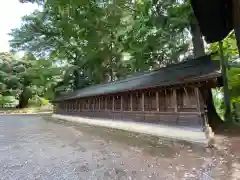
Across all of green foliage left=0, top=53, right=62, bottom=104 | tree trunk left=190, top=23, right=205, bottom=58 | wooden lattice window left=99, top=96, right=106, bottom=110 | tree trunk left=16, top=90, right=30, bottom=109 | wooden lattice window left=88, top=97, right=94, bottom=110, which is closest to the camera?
tree trunk left=190, top=23, right=205, bottom=58

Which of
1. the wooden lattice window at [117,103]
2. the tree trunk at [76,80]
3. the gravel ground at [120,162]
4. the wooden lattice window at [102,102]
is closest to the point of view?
the gravel ground at [120,162]

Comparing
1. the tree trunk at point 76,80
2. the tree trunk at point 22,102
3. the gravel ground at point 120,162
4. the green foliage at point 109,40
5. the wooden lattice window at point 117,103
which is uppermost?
the green foliage at point 109,40

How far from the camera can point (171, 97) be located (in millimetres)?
10648

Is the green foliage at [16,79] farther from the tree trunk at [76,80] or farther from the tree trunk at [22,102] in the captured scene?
the tree trunk at [76,80]

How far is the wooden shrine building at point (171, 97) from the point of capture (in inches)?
359

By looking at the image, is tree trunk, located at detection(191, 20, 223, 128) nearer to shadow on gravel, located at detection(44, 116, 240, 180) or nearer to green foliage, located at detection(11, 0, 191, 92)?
green foliage, located at detection(11, 0, 191, 92)

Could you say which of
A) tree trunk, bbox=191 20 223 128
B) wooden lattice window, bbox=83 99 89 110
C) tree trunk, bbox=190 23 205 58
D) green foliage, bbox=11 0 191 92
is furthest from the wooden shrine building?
wooden lattice window, bbox=83 99 89 110

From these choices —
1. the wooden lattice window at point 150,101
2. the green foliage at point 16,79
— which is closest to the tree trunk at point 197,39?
the wooden lattice window at point 150,101

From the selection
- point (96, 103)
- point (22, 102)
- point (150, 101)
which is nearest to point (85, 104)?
point (96, 103)

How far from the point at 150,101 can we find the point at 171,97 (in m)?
1.74

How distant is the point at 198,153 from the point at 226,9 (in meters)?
4.70

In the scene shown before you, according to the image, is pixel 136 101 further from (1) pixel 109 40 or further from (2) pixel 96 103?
(1) pixel 109 40

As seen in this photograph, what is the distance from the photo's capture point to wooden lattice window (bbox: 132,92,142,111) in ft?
42.6

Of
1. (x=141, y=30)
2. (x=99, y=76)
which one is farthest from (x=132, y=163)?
(x=99, y=76)
